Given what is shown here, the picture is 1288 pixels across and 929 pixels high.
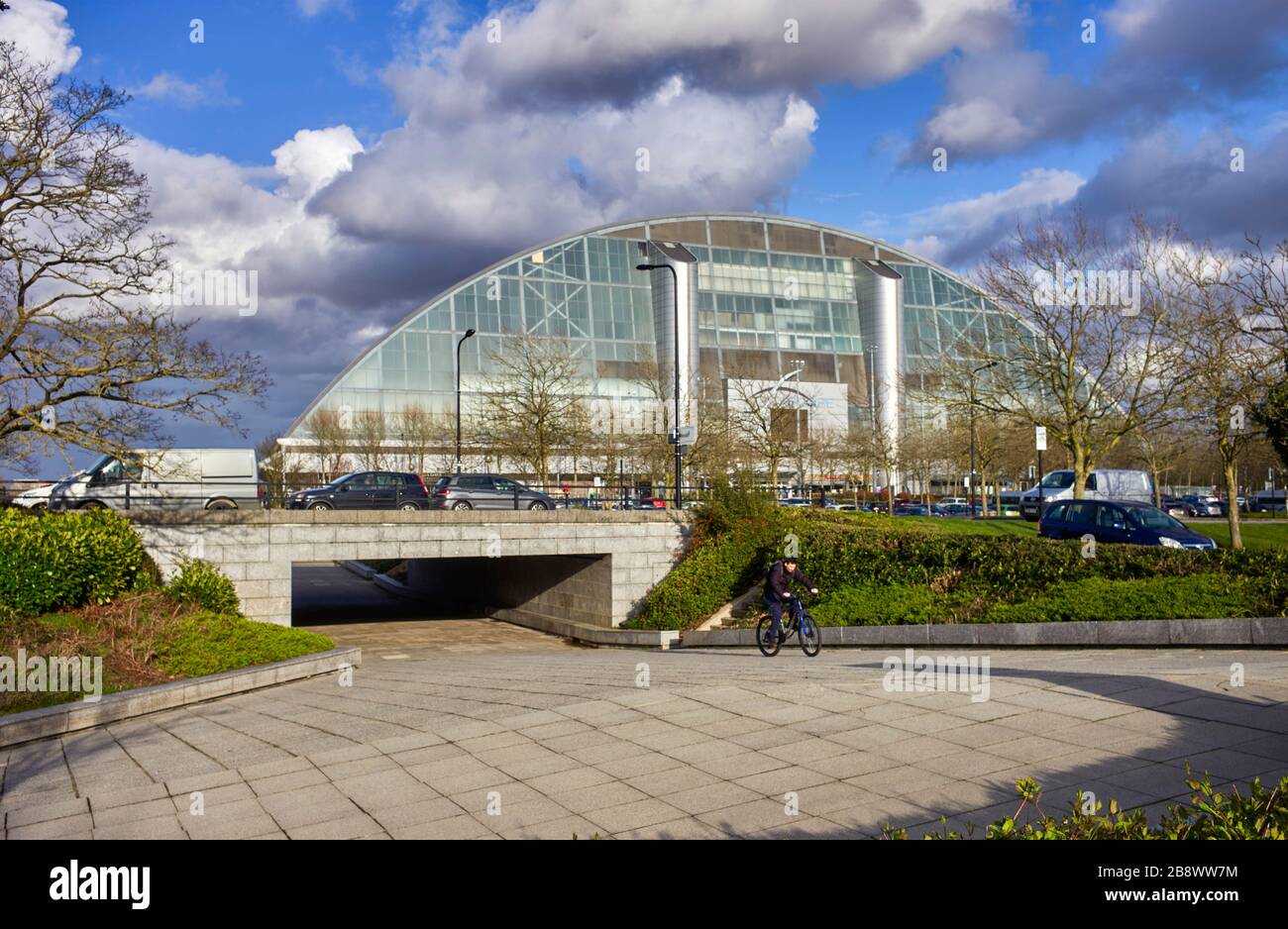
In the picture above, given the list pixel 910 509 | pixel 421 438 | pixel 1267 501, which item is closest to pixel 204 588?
pixel 421 438

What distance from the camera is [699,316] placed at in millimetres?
79250

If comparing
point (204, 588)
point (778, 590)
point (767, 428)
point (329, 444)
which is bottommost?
point (778, 590)

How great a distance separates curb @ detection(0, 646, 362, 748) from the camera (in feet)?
33.5

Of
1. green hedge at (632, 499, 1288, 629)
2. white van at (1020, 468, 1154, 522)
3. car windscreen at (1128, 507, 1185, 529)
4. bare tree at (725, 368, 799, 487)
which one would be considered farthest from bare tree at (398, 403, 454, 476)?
car windscreen at (1128, 507, 1185, 529)

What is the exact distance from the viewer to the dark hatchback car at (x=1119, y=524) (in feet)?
72.5

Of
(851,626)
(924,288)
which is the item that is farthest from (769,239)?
(851,626)

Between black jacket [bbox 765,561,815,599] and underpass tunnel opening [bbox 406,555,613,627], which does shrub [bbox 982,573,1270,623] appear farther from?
underpass tunnel opening [bbox 406,555,613,627]

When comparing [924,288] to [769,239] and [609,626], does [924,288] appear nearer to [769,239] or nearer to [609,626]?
[769,239]

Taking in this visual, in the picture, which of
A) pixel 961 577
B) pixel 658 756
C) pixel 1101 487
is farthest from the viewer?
pixel 1101 487

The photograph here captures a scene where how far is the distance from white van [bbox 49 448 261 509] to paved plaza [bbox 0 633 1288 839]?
27.8 feet

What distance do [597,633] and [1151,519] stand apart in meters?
13.4

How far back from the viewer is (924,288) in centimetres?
8862

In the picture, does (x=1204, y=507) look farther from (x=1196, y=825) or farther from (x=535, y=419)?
(x=1196, y=825)

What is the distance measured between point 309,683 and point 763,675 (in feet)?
20.7
